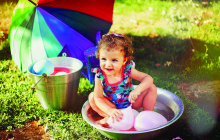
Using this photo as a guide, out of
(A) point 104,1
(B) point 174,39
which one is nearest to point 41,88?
(A) point 104,1

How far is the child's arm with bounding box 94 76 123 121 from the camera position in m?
1.94

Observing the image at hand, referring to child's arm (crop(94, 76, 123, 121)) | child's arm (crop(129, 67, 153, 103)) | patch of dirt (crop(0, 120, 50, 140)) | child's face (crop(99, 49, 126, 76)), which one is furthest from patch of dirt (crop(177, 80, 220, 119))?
patch of dirt (crop(0, 120, 50, 140))

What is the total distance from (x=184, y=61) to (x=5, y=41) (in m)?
3.00

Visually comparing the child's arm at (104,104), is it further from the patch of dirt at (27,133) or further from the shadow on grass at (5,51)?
the shadow on grass at (5,51)

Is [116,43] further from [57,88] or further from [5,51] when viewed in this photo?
[5,51]

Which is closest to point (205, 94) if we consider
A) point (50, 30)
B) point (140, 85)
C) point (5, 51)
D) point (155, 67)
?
point (155, 67)

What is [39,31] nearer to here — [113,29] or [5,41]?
[5,41]

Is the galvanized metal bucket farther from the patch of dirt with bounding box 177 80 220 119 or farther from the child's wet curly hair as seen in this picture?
the patch of dirt with bounding box 177 80 220 119

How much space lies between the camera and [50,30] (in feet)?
9.14

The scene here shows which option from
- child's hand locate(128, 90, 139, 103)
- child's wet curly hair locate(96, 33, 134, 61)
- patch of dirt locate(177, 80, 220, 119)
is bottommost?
patch of dirt locate(177, 80, 220, 119)

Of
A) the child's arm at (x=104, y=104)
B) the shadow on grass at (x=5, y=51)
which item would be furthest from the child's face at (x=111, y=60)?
the shadow on grass at (x=5, y=51)

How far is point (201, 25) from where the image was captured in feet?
12.9

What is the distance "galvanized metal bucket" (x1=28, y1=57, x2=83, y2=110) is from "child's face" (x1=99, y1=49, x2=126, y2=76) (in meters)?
0.52

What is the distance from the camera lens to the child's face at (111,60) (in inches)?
75.4
